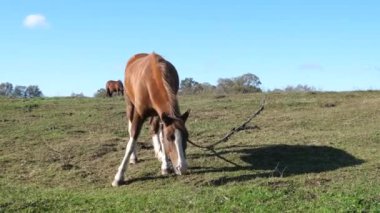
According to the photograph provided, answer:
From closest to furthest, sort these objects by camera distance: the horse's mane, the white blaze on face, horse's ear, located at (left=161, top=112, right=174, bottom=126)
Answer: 1. the white blaze on face
2. horse's ear, located at (left=161, top=112, right=174, bottom=126)
3. the horse's mane

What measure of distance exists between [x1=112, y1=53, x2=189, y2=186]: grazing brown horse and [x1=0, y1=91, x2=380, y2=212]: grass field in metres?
0.32

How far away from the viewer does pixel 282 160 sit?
31.6 feet

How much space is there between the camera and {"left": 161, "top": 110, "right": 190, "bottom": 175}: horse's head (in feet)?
25.1

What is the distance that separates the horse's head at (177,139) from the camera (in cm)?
766

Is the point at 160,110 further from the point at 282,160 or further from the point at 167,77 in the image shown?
the point at 282,160

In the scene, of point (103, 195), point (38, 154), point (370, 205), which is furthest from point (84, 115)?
point (370, 205)

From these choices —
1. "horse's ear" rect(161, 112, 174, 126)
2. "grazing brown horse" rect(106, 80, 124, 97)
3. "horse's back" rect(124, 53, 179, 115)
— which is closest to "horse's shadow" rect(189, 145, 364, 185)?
"horse's ear" rect(161, 112, 174, 126)

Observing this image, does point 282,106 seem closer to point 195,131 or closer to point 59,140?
point 195,131

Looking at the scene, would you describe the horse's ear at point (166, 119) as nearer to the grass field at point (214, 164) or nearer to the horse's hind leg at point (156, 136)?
the grass field at point (214, 164)

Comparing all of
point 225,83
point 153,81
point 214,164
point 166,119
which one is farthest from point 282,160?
point 225,83

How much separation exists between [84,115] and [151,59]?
817 centimetres

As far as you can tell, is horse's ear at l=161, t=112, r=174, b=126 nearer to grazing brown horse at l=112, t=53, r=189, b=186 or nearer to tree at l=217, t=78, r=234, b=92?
grazing brown horse at l=112, t=53, r=189, b=186

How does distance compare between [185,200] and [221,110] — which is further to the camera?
[221,110]

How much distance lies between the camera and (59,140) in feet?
41.4
